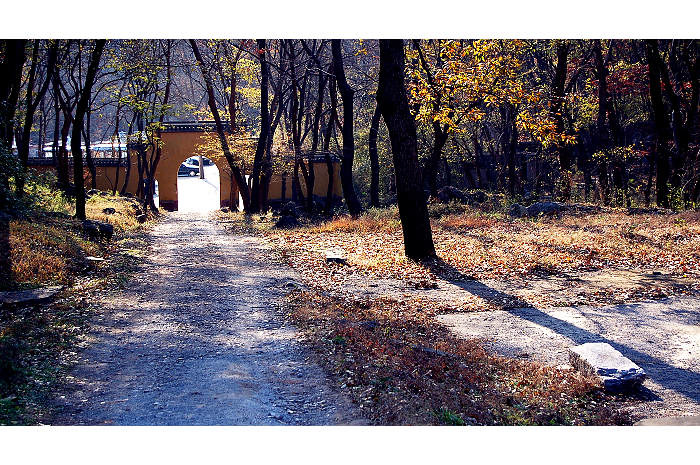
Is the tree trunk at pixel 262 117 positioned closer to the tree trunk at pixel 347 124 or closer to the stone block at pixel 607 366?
the tree trunk at pixel 347 124

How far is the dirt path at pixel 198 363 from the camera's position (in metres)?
4.96

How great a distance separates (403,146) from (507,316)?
173 inches

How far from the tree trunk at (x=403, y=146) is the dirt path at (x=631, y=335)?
3558mm

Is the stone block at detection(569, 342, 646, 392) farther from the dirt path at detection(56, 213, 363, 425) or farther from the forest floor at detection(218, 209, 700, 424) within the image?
the dirt path at detection(56, 213, 363, 425)

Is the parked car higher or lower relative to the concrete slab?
higher

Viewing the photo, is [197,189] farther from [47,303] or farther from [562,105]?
[47,303]

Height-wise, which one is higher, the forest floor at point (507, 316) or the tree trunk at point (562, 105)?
the tree trunk at point (562, 105)

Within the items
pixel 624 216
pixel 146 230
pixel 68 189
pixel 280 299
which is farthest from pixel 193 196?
pixel 280 299

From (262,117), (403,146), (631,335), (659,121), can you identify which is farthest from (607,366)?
(262,117)

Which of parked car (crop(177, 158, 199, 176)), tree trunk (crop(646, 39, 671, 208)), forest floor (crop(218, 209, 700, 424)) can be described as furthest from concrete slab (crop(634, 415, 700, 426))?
parked car (crop(177, 158, 199, 176))

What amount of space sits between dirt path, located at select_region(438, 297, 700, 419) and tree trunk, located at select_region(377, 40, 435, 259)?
3.56m

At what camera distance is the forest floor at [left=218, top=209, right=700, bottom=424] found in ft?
18.1

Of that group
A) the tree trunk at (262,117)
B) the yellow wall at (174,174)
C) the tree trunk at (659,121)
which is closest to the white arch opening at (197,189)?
the yellow wall at (174,174)

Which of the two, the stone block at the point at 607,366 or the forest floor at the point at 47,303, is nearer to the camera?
the forest floor at the point at 47,303
